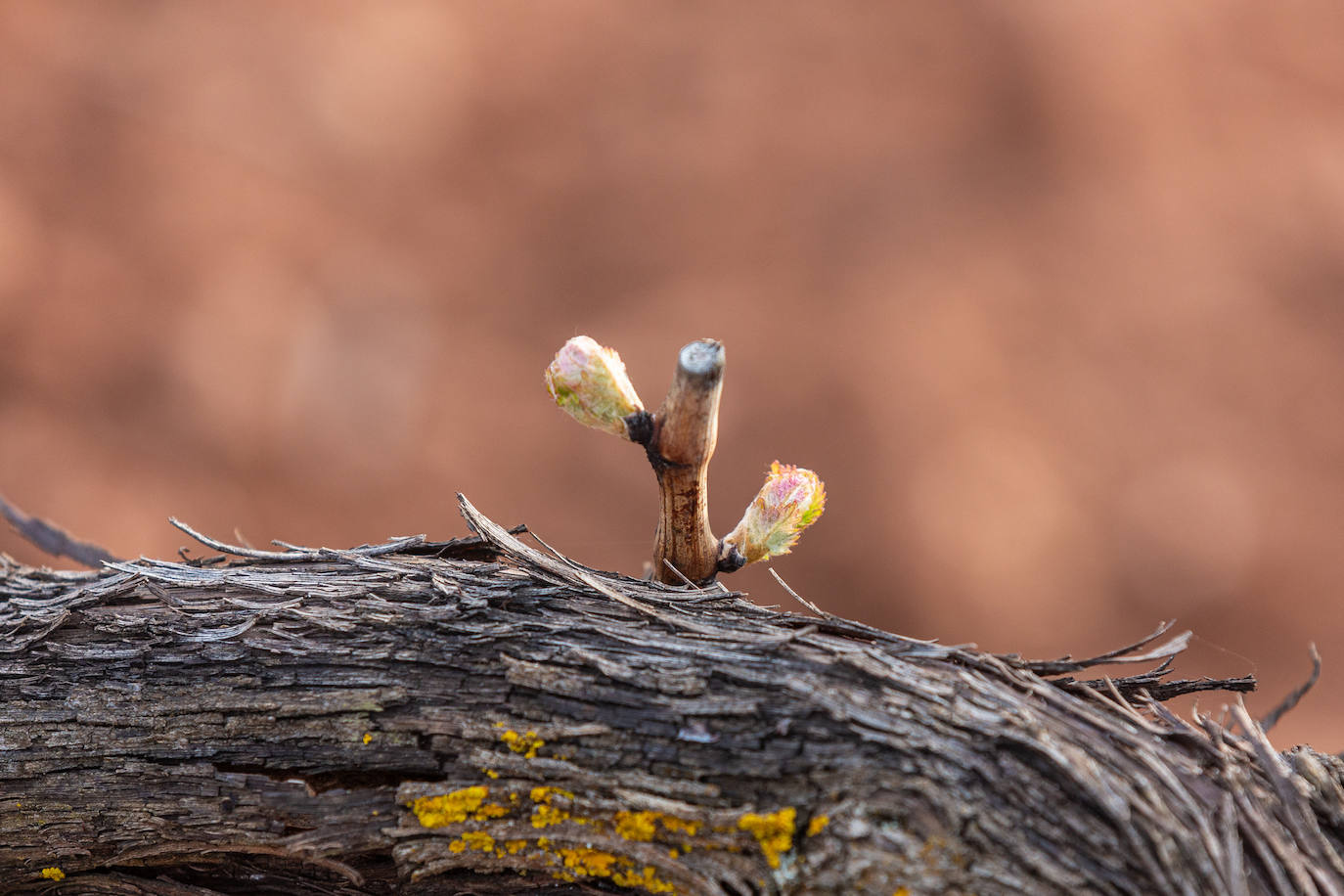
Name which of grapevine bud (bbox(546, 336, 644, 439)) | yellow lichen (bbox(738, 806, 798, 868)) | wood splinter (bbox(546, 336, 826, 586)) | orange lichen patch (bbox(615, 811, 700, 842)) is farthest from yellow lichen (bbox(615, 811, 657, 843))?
grapevine bud (bbox(546, 336, 644, 439))

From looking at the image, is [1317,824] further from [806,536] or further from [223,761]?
[806,536]

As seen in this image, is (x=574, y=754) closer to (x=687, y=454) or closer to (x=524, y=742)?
(x=524, y=742)

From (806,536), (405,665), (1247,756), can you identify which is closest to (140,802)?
(405,665)

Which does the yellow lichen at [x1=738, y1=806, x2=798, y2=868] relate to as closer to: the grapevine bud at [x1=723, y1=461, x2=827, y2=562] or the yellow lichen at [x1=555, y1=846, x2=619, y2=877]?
the yellow lichen at [x1=555, y1=846, x2=619, y2=877]

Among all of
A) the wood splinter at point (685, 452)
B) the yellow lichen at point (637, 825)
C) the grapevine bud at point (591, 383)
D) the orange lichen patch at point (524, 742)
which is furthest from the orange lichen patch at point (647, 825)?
the grapevine bud at point (591, 383)

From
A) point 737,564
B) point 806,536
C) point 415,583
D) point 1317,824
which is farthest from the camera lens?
point 806,536

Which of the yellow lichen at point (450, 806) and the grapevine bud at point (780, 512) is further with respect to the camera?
the grapevine bud at point (780, 512)

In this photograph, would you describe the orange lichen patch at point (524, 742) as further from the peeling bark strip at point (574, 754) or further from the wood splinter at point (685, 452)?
the wood splinter at point (685, 452)
